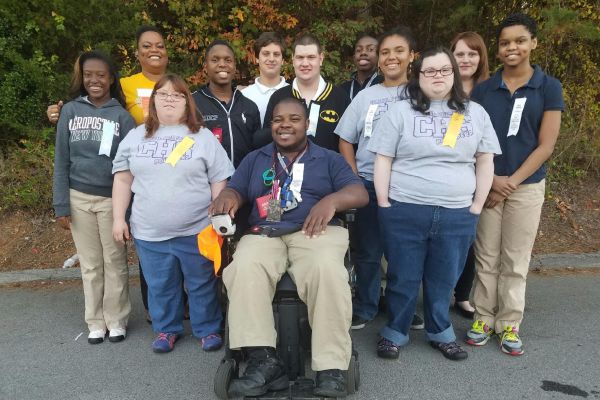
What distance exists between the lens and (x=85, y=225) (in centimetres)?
342

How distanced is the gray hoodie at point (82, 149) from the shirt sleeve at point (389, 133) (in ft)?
5.60

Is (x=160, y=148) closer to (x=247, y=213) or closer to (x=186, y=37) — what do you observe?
(x=247, y=213)

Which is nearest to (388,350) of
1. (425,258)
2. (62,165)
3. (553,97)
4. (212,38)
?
(425,258)

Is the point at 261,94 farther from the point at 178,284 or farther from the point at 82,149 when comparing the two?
the point at 178,284

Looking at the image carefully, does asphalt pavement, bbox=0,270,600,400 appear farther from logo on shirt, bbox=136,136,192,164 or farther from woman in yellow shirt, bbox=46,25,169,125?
woman in yellow shirt, bbox=46,25,169,125

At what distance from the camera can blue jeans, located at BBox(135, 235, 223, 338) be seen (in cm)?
327

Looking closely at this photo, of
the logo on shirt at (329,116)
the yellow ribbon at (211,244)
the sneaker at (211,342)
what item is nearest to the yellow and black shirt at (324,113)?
the logo on shirt at (329,116)

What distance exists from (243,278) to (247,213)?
2.10 feet

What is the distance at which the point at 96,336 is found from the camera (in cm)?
351

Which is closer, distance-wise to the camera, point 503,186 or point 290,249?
point 290,249

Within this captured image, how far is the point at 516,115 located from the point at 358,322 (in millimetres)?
1792

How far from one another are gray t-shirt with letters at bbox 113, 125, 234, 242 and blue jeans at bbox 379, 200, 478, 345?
1.15 meters

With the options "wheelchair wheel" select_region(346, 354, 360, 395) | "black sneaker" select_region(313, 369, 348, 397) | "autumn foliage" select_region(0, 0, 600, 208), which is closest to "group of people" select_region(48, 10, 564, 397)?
"black sneaker" select_region(313, 369, 348, 397)

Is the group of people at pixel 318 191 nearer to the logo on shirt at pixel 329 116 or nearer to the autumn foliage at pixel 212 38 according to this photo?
the logo on shirt at pixel 329 116
